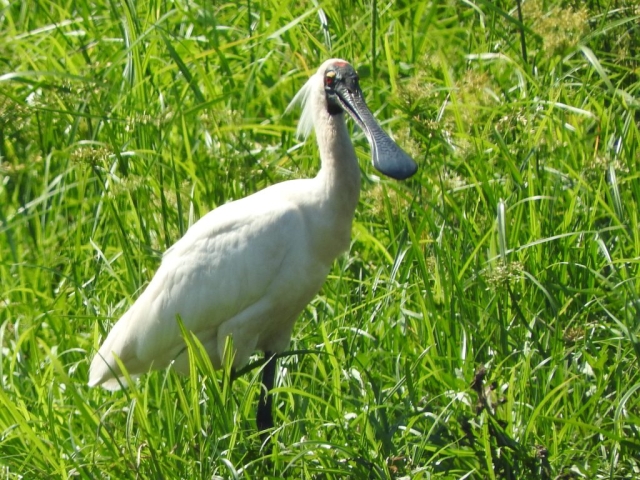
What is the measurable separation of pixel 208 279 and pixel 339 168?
69cm

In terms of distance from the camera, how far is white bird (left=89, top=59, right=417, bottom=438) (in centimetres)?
457

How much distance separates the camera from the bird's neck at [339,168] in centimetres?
454

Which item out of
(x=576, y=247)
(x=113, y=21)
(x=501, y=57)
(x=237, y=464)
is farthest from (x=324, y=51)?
(x=237, y=464)

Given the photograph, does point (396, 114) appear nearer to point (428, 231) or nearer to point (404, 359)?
point (428, 231)

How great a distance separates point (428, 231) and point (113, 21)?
8.04 ft

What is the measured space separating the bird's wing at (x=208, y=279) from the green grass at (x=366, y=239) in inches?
5.5

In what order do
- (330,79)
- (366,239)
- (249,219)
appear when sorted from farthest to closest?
(366,239), (330,79), (249,219)

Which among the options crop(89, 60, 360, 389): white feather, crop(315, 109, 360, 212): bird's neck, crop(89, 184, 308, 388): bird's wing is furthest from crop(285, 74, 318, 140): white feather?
crop(89, 184, 308, 388): bird's wing

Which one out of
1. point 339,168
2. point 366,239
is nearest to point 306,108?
point 339,168

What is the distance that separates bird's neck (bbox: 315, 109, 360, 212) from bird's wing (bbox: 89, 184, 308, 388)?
18 centimetres

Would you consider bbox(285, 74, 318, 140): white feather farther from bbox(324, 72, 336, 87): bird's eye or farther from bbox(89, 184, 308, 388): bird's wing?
bbox(89, 184, 308, 388): bird's wing

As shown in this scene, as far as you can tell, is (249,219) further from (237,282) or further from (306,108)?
(306,108)

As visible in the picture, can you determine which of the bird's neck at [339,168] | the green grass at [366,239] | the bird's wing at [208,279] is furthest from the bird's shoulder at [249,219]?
the green grass at [366,239]

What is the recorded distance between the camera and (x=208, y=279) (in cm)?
475
